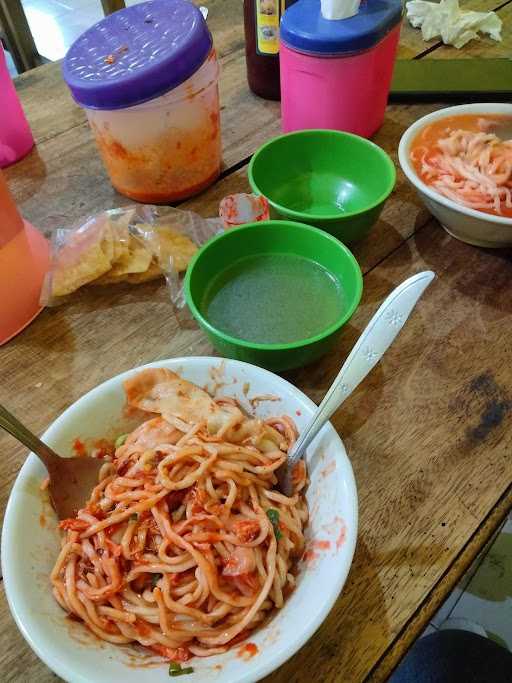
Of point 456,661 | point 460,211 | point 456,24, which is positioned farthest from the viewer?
point 456,24

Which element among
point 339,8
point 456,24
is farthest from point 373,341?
point 456,24

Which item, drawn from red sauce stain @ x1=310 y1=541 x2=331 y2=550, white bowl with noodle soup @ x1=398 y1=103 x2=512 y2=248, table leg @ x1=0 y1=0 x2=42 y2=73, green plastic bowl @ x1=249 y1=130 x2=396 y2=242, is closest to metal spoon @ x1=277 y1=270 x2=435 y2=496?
red sauce stain @ x1=310 y1=541 x2=331 y2=550

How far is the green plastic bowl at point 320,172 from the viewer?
1331 mm

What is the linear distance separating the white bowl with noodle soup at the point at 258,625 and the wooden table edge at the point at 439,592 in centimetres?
16

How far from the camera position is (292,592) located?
728 millimetres

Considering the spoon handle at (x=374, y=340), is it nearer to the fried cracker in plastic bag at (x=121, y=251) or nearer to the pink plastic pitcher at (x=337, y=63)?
the fried cracker in plastic bag at (x=121, y=251)

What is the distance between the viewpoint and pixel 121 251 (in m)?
1.21

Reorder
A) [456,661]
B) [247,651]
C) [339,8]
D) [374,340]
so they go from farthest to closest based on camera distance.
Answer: [456,661], [339,8], [374,340], [247,651]

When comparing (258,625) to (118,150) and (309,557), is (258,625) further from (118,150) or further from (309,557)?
(118,150)

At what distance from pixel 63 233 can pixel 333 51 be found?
767 millimetres

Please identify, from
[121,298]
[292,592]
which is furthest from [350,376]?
[121,298]

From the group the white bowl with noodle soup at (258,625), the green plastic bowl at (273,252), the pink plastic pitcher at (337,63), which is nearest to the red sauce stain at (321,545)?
the white bowl with noodle soup at (258,625)

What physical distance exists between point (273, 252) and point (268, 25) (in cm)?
75

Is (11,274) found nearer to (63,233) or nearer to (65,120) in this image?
(63,233)
